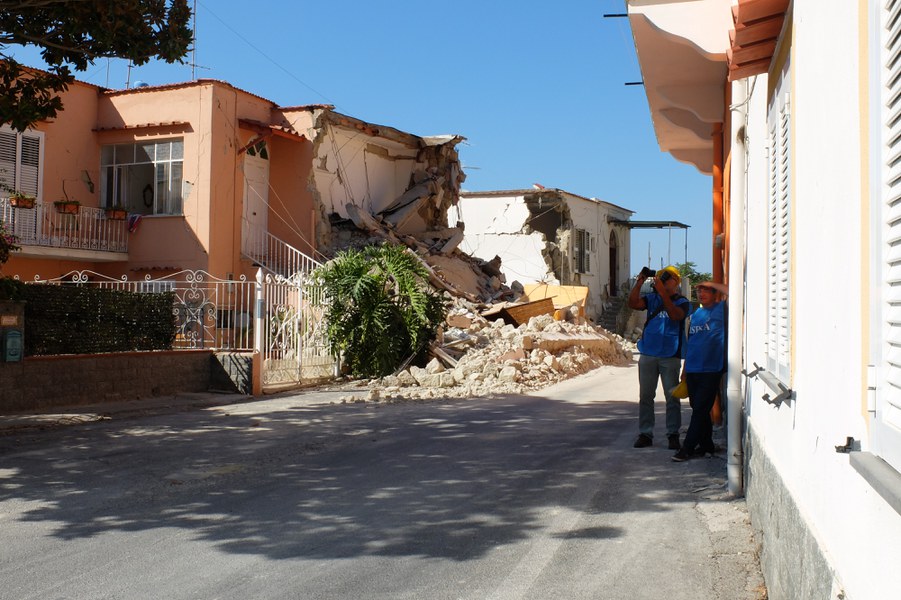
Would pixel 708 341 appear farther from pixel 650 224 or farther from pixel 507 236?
pixel 650 224

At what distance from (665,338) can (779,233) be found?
3.90 meters

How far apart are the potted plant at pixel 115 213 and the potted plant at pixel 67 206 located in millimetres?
1036

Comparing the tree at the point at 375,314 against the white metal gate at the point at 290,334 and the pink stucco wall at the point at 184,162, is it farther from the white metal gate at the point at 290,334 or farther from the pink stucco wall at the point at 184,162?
the pink stucco wall at the point at 184,162

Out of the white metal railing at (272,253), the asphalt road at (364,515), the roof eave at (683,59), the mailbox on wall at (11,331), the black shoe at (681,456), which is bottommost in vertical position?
the asphalt road at (364,515)

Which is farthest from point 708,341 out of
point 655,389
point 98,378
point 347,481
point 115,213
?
point 115,213

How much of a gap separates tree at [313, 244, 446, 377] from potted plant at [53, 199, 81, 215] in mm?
6899

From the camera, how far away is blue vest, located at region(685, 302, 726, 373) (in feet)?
26.2

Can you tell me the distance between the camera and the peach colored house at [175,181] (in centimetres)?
2022

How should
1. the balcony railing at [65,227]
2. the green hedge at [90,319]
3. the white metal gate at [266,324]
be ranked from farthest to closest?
1. the balcony railing at [65,227]
2. the white metal gate at [266,324]
3. the green hedge at [90,319]

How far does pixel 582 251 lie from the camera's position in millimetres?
37062

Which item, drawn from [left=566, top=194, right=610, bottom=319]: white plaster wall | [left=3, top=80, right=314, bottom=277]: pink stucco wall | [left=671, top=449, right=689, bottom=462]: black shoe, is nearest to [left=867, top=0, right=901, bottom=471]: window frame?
[left=671, top=449, right=689, bottom=462]: black shoe

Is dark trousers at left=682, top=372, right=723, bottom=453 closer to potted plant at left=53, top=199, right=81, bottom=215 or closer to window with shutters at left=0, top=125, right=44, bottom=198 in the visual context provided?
potted plant at left=53, top=199, right=81, bottom=215

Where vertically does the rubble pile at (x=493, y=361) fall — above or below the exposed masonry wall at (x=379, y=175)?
below

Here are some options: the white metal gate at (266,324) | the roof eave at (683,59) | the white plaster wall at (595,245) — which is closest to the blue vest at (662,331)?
the roof eave at (683,59)
